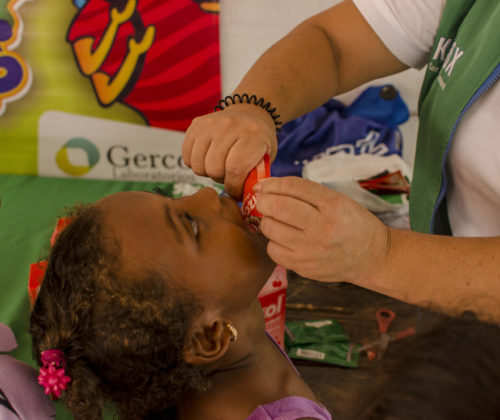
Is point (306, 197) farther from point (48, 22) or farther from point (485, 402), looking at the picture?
point (48, 22)

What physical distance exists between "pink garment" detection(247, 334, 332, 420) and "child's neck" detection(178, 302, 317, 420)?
25 mm

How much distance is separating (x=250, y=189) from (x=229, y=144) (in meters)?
0.10

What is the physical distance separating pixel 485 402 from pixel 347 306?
1.49 m

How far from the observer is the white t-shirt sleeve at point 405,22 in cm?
108

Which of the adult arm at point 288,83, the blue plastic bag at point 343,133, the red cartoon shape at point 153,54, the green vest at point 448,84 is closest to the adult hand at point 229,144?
the adult arm at point 288,83

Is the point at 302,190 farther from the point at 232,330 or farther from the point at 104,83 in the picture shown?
the point at 104,83

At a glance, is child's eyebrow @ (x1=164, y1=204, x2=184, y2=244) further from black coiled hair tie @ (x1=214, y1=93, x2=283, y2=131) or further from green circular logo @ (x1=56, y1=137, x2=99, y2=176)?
green circular logo @ (x1=56, y1=137, x2=99, y2=176)

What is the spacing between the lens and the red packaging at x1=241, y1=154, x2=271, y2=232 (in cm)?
91

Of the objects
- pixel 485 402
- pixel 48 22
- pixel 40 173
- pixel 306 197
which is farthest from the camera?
pixel 40 173

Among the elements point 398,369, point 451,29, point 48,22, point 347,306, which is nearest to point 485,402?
point 398,369

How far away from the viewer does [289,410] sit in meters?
0.95

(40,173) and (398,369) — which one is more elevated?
(398,369)

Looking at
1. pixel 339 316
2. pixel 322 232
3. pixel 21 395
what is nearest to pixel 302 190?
pixel 322 232

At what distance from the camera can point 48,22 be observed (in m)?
2.31
